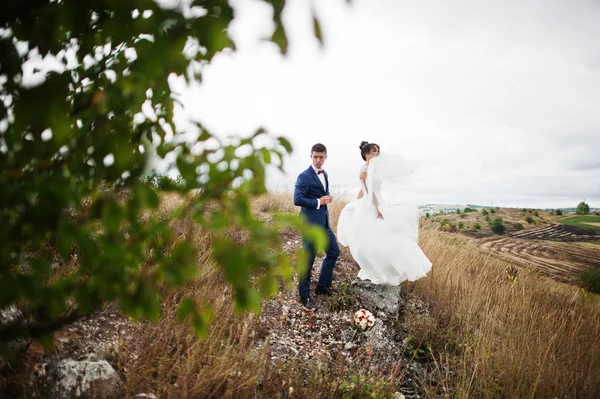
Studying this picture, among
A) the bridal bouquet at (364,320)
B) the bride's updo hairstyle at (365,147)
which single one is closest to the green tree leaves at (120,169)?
the bridal bouquet at (364,320)

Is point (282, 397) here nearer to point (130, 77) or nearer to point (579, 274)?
point (130, 77)

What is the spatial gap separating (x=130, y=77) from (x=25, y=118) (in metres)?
0.33

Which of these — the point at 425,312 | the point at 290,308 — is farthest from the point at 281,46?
the point at 425,312

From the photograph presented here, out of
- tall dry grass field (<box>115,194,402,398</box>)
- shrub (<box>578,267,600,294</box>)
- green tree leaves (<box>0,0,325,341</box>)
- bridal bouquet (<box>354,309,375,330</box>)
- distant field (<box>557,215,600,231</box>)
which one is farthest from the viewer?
distant field (<box>557,215,600,231</box>)

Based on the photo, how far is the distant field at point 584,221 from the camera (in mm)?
43069

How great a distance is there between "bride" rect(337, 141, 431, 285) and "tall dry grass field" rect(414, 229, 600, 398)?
83 centimetres

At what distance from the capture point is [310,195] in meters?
4.53

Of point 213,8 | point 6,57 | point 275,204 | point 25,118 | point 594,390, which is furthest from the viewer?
point 275,204

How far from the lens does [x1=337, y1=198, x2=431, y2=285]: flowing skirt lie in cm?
464


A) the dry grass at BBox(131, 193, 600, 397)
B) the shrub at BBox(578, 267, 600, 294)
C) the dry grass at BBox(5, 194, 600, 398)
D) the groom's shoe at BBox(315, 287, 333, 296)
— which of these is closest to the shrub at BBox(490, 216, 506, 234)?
the shrub at BBox(578, 267, 600, 294)

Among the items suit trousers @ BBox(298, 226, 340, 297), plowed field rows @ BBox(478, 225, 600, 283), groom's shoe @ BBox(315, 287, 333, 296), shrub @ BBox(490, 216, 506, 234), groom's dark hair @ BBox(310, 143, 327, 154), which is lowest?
plowed field rows @ BBox(478, 225, 600, 283)

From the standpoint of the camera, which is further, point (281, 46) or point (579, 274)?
point (579, 274)

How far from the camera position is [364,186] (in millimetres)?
Result: 5141

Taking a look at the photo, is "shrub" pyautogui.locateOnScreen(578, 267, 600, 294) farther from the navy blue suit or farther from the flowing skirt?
the navy blue suit
